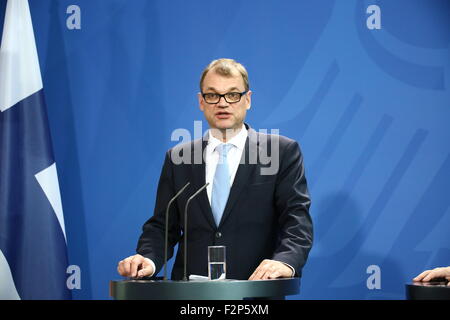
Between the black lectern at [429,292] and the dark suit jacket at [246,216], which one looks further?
the dark suit jacket at [246,216]

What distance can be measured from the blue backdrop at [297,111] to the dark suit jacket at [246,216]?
117cm

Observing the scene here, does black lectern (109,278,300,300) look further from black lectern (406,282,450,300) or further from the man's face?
the man's face

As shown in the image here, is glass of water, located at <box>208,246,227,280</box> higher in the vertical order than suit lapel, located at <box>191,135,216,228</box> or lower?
lower

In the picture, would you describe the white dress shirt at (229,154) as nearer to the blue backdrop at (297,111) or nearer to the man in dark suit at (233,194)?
the man in dark suit at (233,194)

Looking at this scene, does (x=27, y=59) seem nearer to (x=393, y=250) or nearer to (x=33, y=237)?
(x=33, y=237)

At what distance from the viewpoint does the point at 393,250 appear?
13.7 feet

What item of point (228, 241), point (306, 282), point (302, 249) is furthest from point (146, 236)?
point (306, 282)

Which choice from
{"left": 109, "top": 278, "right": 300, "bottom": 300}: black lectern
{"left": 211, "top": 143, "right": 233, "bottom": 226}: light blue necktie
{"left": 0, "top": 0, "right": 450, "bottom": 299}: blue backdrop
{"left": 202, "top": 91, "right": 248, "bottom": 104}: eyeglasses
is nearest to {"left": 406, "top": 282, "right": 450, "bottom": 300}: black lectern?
{"left": 109, "top": 278, "right": 300, "bottom": 300}: black lectern

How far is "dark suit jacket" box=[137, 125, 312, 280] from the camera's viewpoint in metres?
3.00

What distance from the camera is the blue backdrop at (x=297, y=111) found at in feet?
13.7

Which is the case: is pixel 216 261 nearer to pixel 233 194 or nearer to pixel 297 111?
pixel 233 194

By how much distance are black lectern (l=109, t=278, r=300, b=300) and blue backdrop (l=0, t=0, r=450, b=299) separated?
196 centimetres

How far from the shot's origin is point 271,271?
2.54 m

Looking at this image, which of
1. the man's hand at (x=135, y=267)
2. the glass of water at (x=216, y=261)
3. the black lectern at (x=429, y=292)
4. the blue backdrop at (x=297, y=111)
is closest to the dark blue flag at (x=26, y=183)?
the blue backdrop at (x=297, y=111)
